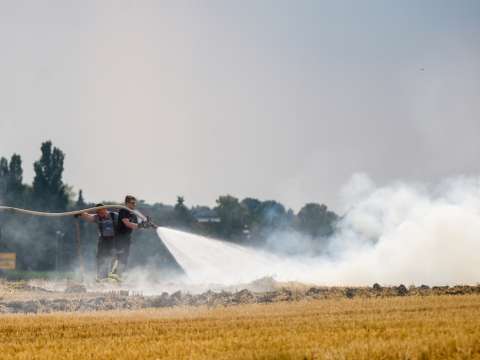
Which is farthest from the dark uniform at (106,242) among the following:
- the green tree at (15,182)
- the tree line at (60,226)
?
the green tree at (15,182)

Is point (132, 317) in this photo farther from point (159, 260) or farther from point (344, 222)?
point (159, 260)

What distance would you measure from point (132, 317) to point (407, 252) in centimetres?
2345

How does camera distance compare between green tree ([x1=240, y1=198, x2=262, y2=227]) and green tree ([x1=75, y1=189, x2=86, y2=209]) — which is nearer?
green tree ([x1=75, y1=189, x2=86, y2=209])

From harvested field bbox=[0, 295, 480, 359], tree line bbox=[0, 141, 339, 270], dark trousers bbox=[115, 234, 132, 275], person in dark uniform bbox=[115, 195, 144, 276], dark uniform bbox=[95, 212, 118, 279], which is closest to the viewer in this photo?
harvested field bbox=[0, 295, 480, 359]

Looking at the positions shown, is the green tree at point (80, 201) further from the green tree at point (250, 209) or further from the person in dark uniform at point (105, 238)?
the person in dark uniform at point (105, 238)

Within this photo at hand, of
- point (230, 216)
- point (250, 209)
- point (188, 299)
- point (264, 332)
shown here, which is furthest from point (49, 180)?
point (264, 332)

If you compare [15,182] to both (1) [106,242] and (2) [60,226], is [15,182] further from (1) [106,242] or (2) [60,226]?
(1) [106,242]

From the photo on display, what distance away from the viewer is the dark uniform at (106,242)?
30422mm

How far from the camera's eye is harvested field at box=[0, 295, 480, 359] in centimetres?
1697

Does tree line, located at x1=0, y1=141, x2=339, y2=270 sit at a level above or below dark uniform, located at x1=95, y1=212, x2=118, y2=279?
above

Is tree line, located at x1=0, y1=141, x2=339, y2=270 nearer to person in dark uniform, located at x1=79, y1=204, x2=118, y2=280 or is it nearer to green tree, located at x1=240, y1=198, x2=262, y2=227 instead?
green tree, located at x1=240, y1=198, x2=262, y2=227

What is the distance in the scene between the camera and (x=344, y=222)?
57031 millimetres

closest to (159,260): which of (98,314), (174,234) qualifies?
(174,234)

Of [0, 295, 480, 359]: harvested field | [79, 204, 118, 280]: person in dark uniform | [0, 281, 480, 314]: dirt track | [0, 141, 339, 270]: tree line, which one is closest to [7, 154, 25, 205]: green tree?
[0, 141, 339, 270]: tree line
